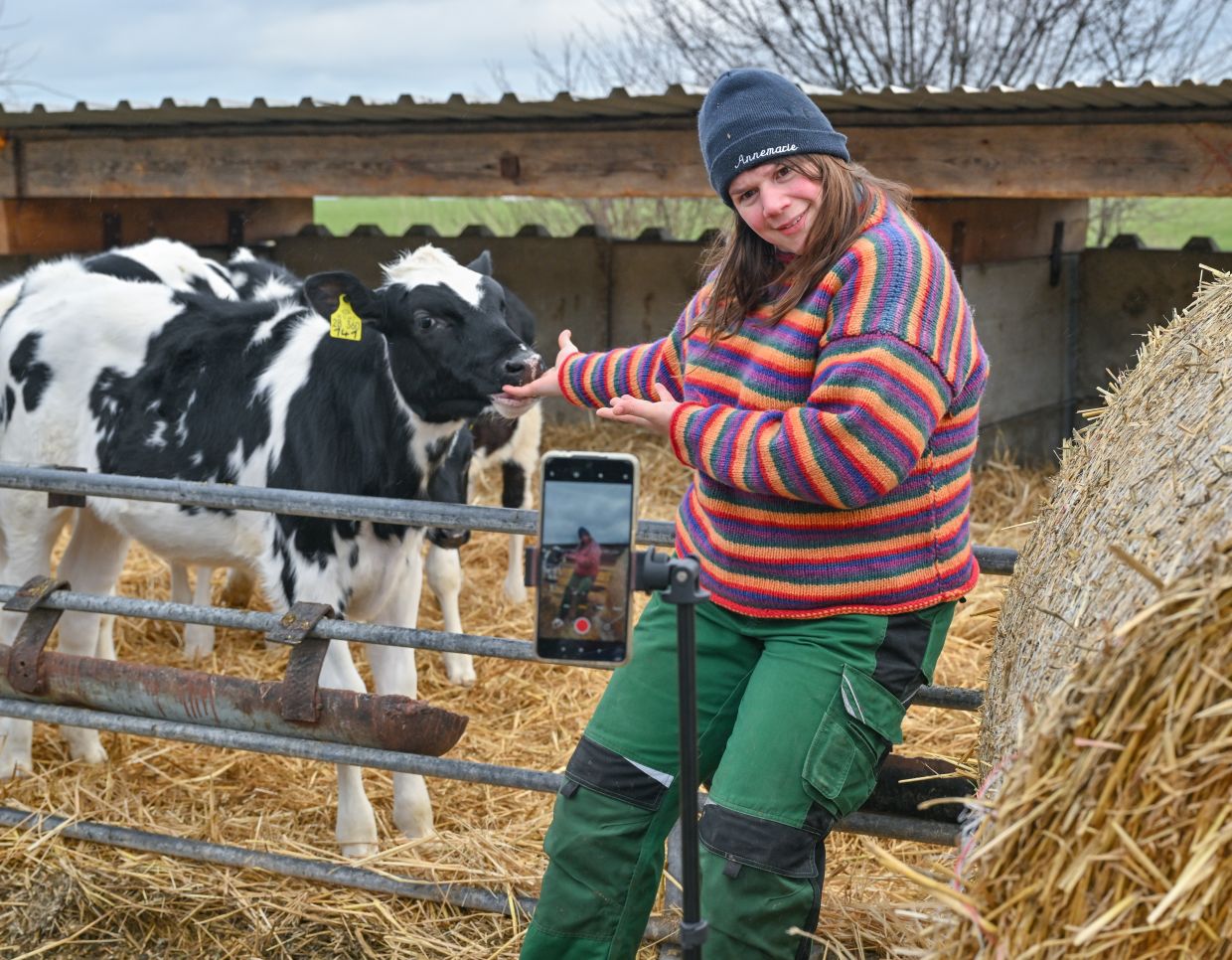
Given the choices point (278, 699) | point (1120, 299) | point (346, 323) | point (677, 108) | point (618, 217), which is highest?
point (618, 217)

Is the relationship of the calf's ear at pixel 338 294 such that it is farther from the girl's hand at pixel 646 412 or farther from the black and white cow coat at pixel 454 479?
the girl's hand at pixel 646 412

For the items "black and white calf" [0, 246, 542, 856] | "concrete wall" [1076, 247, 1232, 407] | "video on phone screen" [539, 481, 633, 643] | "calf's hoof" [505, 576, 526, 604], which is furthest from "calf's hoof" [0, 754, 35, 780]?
"concrete wall" [1076, 247, 1232, 407]

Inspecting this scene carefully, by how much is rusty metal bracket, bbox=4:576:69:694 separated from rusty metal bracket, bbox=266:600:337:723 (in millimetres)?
680

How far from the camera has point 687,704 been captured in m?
1.89

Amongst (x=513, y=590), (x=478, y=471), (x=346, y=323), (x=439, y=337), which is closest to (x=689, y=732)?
(x=439, y=337)

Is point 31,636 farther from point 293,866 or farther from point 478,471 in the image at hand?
point 478,471

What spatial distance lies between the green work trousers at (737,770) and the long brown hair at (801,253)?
0.57 m

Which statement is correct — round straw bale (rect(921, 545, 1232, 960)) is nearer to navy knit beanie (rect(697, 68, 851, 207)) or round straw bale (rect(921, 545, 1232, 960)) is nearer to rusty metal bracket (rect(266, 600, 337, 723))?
navy knit beanie (rect(697, 68, 851, 207))

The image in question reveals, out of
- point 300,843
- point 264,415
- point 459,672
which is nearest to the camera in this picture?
point 300,843

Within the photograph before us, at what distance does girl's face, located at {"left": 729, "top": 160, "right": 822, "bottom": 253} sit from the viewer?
2.49 m

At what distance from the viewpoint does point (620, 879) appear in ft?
8.68

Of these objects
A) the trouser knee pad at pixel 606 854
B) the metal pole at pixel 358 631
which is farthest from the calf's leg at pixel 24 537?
the trouser knee pad at pixel 606 854

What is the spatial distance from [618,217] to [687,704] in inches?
659

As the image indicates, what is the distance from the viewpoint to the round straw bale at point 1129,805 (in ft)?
6.10
